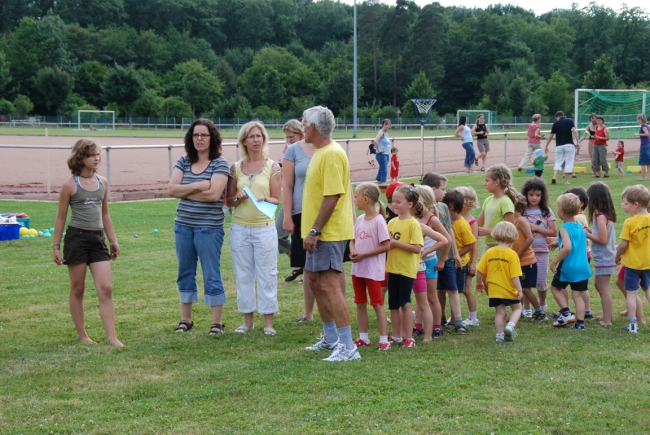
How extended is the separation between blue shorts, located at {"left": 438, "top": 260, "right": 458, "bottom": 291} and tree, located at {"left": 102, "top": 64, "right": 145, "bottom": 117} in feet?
254

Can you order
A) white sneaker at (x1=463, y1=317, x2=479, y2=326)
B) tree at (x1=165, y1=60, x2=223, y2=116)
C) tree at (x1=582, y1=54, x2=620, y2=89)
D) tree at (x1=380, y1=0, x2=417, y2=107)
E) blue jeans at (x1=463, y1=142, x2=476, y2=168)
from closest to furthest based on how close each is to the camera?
white sneaker at (x1=463, y1=317, x2=479, y2=326) < blue jeans at (x1=463, y1=142, x2=476, y2=168) < tree at (x1=582, y1=54, x2=620, y2=89) < tree at (x1=165, y1=60, x2=223, y2=116) < tree at (x1=380, y1=0, x2=417, y2=107)

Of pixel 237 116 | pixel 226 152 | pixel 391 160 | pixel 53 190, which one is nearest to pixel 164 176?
pixel 53 190

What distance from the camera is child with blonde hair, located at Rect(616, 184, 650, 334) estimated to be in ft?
22.1

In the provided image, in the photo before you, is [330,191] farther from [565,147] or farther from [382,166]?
[382,166]

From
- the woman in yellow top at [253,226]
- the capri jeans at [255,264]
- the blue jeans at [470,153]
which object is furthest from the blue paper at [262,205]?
the blue jeans at [470,153]

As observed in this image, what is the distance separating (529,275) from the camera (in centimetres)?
711

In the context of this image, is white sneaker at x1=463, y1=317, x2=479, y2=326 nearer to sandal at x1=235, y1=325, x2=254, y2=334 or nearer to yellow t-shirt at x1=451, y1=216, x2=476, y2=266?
yellow t-shirt at x1=451, y1=216, x2=476, y2=266

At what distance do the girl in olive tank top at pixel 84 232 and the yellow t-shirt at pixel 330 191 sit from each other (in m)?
1.91

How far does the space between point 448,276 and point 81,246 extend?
10.5 feet

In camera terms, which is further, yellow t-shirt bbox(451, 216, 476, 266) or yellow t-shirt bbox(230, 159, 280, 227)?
yellow t-shirt bbox(451, 216, 476, 266)

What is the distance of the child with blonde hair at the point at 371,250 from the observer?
6.05 meters

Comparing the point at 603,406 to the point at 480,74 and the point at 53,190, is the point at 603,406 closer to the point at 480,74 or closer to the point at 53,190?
the point at 53,190

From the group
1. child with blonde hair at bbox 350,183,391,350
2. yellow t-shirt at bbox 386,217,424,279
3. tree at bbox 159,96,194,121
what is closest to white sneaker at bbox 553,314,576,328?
yellow t-shirt at bbox 386,217,424,279

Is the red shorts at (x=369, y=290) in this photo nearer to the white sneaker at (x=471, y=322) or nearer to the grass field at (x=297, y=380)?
the grass field at (x=297, y=380)
